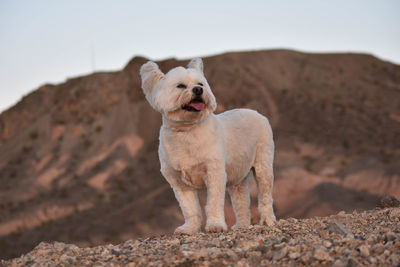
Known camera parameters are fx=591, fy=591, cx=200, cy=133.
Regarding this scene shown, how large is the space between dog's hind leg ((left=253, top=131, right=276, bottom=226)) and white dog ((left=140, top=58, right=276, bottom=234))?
0.02 metres

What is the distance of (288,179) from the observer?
142 feet

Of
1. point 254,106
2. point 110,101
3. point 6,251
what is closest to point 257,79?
point 254,106

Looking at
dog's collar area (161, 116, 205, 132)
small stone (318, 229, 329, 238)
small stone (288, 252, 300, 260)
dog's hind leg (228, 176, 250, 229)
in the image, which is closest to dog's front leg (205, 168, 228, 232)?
dog's collar area (161, 116, 205, 132)

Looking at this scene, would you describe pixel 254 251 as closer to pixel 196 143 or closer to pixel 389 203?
pixel 196 143

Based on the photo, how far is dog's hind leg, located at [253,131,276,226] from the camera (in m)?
10.6

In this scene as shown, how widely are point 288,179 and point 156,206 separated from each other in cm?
1014

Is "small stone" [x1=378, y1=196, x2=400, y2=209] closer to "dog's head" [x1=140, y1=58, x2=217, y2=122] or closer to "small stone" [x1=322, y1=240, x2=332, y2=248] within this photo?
"dog's head" [x1=140, y1=58, x2=217, y2=122]

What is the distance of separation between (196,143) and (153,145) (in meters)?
43.2

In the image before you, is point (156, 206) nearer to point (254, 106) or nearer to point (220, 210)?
point (254, 106)

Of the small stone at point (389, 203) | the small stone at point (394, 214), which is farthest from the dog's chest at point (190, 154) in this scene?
the small stone at point (389, 203)

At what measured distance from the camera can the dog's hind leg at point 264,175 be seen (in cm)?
1060

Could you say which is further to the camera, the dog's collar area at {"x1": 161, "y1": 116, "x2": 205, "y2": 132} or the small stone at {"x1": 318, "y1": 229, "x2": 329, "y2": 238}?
the dog's collar area at {"x1": 161, "y1": 116, "x2": 205, "y2": 132}

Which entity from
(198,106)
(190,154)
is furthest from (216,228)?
(198,106)

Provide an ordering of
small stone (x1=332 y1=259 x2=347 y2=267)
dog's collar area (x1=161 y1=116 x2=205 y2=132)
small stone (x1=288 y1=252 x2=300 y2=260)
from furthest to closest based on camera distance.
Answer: dog's collar area (x1=161 y1=116 x2=205 y2=132)
small stone (x1=288 y1=252 x2=300 y2=260)
small stone (x1=332 y1=259 x2=347 y2=267)
